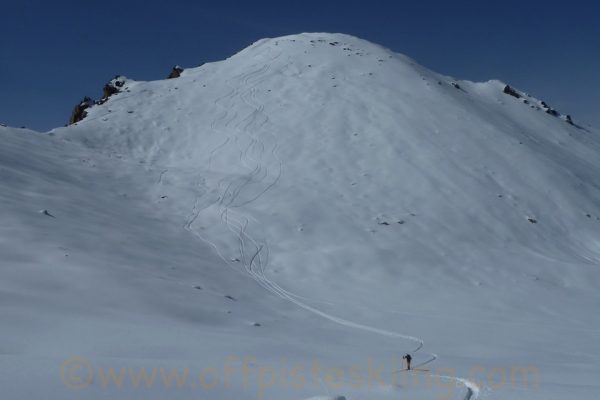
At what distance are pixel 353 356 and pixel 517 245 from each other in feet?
52.5

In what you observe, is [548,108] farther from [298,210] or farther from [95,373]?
[95,373]

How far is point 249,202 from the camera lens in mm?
27500

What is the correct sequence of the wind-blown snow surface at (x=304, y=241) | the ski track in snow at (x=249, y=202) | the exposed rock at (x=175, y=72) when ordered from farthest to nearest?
the exposed rock at (x=175, y=72) < the ski track in snow at (x=249, y=202) < the wind-blown snow surface at (x=304, y=241)

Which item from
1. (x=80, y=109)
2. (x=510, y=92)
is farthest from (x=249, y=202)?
(x=510, y=92)

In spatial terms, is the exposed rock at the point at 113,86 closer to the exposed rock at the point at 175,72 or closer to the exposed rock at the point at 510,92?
the exposed rock at the point at 175,72

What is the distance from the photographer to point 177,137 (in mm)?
36531

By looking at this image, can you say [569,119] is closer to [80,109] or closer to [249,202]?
[249,202]

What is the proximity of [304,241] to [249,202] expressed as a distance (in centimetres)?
488

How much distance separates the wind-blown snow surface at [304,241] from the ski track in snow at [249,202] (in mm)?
155

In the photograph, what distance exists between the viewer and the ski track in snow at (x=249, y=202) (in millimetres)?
16453

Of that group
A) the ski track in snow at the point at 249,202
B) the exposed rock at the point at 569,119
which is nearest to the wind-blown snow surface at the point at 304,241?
the ski track in snow at the point at 249,202

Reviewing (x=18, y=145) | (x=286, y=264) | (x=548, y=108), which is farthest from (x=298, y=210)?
(x=548, y=108)

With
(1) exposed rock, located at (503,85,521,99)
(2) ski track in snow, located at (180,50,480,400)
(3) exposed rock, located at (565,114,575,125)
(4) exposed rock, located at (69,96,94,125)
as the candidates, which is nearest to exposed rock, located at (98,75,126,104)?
(4) exposed rock, located at (69,96,94,125)

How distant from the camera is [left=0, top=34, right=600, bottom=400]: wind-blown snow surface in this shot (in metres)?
9.84
